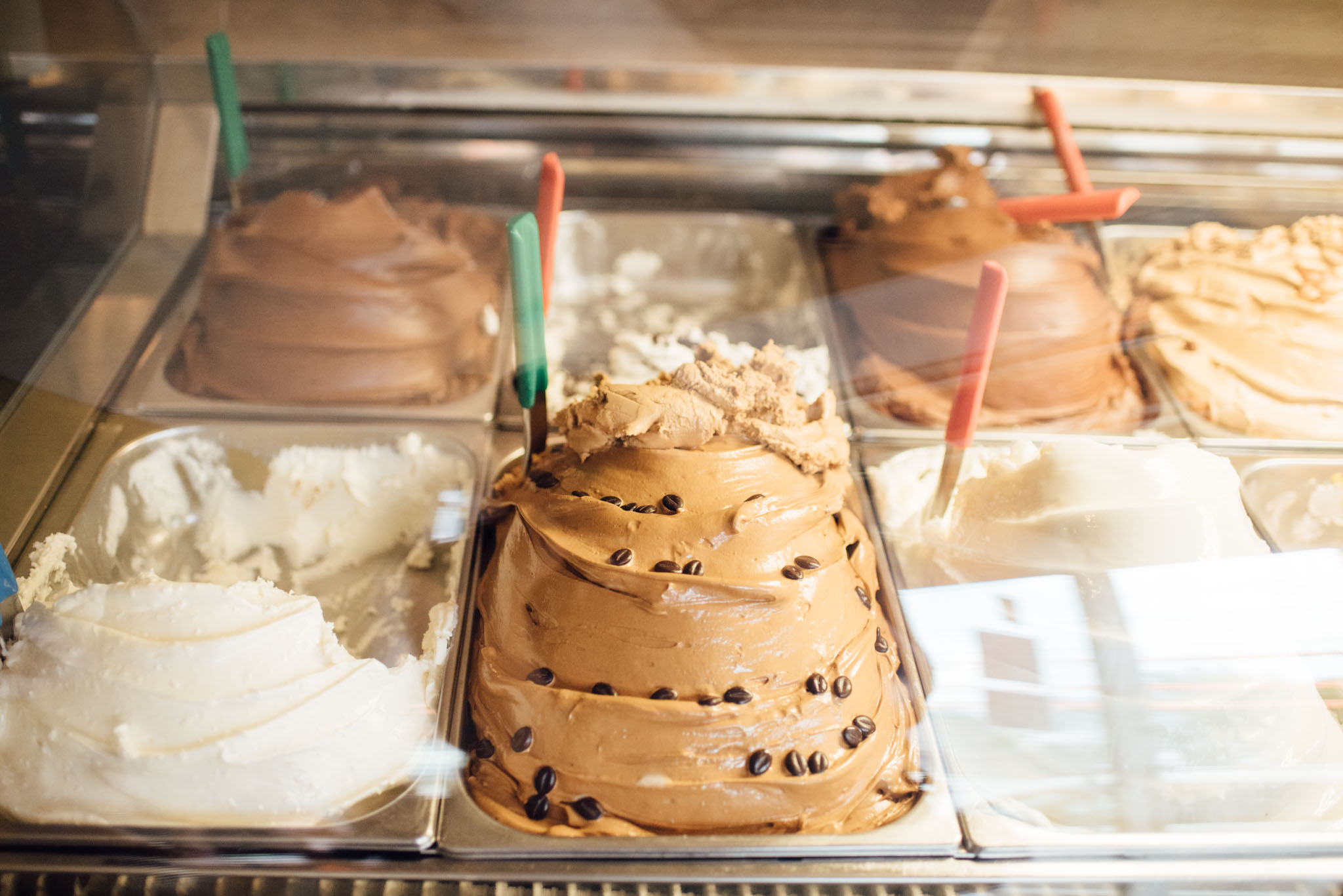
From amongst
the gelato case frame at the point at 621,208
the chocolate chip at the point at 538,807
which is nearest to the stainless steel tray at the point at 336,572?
A: the gelato case frame at the point at 621,208

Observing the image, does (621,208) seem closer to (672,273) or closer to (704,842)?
(672,273)

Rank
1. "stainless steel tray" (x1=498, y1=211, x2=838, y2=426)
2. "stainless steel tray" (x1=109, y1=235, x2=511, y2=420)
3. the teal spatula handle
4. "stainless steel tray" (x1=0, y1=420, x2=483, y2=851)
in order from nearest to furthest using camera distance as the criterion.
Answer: the teal spatula handle < "stainless steel tray" (x1=0, y1=420, x2=483, y2=851) < "stainless steel tray" (x1=109, y1=235, x2=511, y2=420) < "stainless steel tray" (x1=498, y1=211, x2=838, y2=426)

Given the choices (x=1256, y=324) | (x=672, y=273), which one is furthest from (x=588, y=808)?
(x=1256, y=324)

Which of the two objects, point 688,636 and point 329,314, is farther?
point 329,314

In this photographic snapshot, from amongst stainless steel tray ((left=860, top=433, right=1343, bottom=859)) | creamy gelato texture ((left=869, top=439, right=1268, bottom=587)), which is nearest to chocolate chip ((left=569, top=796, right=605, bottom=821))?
stainless steel tray ((left=860, top=433, right=1343, bottom=859))

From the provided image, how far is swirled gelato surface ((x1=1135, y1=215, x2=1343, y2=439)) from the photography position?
5.48 ft

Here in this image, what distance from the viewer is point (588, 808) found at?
1054 millimetres

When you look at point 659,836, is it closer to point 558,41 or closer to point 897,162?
point 558,41

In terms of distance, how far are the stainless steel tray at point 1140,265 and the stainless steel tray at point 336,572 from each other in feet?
4.75

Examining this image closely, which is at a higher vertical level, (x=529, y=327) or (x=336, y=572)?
(x=529, y=327)

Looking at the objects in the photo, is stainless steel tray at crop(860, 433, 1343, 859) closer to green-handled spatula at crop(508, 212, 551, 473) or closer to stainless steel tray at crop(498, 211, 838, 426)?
green-handled spatula at crop(508, 212, 551, 473)

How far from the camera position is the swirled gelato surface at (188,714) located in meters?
1.03

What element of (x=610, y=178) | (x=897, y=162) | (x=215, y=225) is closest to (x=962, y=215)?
(x=897, y=162)

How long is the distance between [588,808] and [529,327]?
2.25 feet
